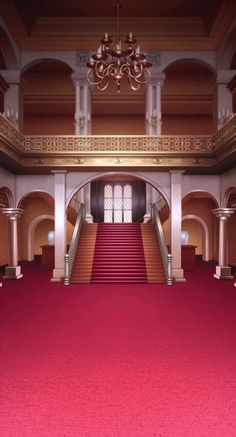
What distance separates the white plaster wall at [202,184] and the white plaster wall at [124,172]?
2.39ft

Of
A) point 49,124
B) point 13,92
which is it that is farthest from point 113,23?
point 49,124

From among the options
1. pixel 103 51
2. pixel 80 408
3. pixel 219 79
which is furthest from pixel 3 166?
pixel 80 408

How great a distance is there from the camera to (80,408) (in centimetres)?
383

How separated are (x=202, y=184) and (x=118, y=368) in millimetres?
10854

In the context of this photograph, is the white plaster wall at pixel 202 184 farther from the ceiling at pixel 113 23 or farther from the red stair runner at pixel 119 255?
the ceiling at pixel 113 23

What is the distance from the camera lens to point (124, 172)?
47.5ft

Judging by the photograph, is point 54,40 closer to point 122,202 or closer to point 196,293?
point 122,202

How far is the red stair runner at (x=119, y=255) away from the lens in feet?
44.0

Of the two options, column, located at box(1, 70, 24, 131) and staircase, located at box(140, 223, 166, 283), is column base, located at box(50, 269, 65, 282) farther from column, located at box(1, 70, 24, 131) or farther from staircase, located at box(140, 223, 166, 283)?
column, located at box(1, 70, 24, 131)

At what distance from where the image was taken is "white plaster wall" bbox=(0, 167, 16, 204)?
13.2 metres

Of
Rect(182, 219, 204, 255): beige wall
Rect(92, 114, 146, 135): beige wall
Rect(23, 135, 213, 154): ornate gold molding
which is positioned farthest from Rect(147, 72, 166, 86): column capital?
Rect(182, 219, 204, 255): beige wall

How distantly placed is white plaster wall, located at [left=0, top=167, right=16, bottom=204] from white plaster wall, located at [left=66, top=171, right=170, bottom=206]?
215 cm

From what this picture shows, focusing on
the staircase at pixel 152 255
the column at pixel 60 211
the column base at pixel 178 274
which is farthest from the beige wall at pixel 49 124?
the column base at pixel 178 274

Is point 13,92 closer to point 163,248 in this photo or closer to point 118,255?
point 118,255
